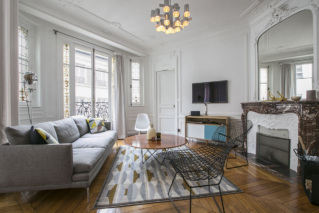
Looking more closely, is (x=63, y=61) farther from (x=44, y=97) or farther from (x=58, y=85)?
(x=44, y=97)

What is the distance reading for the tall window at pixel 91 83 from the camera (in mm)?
3734

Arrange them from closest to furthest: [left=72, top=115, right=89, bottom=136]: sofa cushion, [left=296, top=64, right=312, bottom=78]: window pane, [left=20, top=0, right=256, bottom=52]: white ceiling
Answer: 1. [left=296, top=64, right=312, bottom=78]: window pane
2. [left=20, top=0, right=256, bottom=52]: white ceiling
3. [left=72, top=115, right=89, bottom=136]: sofa cushion

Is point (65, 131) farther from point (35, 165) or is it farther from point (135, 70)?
point (135, 70)

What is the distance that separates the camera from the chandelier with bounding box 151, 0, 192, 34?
7.17ft

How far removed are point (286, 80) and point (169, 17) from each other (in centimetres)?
228

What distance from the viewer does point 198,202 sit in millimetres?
1536

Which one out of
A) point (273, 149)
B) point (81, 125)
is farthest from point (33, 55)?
point (273, 149)

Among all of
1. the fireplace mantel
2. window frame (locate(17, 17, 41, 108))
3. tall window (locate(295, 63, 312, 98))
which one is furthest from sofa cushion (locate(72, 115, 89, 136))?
tall window (locate(295, 63, 312, 98))

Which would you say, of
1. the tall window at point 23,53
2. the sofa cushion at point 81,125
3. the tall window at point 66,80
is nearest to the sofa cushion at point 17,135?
the sofa cushion at point 81,125

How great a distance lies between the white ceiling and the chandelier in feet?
1.88

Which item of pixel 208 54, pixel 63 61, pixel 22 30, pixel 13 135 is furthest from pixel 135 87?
pixel 13 135

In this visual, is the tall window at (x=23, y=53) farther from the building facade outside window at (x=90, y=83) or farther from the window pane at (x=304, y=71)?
the window pane at (x=304, y=71)

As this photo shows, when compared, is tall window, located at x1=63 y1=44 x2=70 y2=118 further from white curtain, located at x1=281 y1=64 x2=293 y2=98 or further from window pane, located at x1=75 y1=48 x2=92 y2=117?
white curtain, located at x1=281 y1=64 x2=293 y2=98

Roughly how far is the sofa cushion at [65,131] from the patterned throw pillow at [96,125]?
0.45 m
